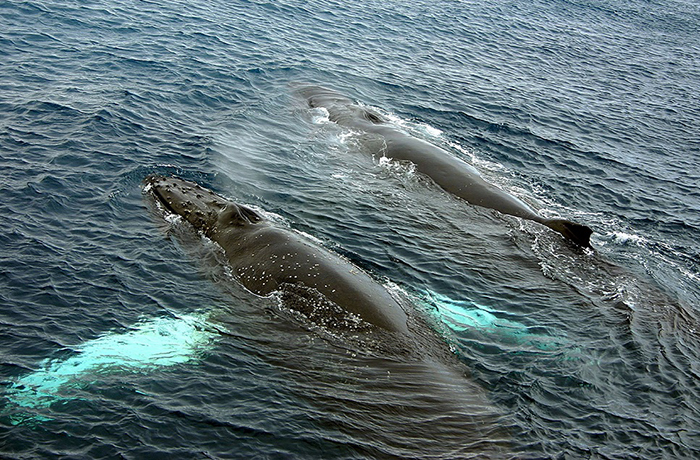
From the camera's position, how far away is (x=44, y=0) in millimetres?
43406

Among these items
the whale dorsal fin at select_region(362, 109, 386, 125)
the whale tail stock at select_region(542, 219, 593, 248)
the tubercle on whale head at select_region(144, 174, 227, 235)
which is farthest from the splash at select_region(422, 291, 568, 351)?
the whale dorsal fin at select_region(362, 109, 386, 125)

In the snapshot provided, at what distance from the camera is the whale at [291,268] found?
16422mm

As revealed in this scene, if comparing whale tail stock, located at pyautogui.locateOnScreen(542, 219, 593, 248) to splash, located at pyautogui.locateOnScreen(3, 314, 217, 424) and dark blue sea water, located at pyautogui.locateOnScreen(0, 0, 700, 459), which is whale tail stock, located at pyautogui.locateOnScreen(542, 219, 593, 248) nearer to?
dark blue sea water, located at pyautogui.locateOnScreen(0, 0, 700, 459)

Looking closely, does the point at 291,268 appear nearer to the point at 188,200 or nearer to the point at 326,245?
the point at 326,245

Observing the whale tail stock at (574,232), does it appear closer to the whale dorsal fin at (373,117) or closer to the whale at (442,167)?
the whale at (442,167)

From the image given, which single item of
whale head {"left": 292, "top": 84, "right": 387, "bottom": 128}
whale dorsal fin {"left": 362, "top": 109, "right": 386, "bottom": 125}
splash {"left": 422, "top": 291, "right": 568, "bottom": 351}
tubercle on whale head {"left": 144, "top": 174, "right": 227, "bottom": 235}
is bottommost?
tubercle on whale head {"left": 144, "top": 174, "right": 227, "bottom": 235}

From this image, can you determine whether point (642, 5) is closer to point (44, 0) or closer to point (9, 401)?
point (44, 0)

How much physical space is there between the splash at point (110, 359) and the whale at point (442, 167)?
→ 12117 millimetres

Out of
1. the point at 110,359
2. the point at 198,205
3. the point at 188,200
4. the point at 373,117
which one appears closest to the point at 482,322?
the point at 110,359

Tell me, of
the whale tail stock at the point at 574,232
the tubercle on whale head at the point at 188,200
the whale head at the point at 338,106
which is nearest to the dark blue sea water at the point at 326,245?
the whale tail stock at the point at 574,232

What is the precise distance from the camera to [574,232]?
22312mm

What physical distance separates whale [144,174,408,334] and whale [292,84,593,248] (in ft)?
24.4

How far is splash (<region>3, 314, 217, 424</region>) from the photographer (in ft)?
44.8

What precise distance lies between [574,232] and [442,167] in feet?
20.0
